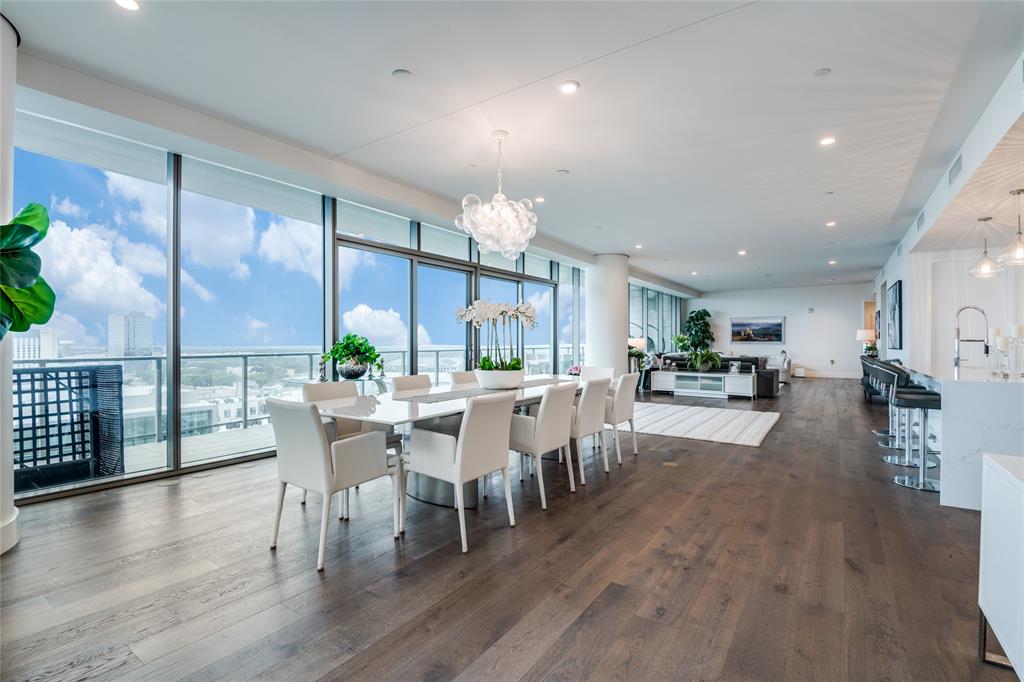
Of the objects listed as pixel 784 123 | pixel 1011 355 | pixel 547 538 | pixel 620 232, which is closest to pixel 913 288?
pixel 1011 355

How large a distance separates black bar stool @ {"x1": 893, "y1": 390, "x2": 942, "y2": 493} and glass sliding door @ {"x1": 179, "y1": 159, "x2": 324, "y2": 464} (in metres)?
5.37

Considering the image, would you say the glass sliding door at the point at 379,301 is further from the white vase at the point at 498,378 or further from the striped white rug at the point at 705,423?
the striped white rug at the point at 705,423

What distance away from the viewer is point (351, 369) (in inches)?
179

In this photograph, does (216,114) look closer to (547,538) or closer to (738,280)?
(547,538)

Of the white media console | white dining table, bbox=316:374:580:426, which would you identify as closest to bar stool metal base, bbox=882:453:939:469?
white dining table, bbox=316:374:580:426

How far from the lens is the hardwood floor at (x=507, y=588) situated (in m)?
1.73

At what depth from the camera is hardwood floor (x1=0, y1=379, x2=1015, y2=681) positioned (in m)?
1.73

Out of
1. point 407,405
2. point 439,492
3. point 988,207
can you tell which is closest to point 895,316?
point 988,207

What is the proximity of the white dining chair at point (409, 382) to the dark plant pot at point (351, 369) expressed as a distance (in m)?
0.60

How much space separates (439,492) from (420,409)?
80 cm

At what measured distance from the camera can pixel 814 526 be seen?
9.84ft

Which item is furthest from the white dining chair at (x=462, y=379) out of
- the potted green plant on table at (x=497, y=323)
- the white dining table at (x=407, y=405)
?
the potted green plant on table at (x=497, y=323)

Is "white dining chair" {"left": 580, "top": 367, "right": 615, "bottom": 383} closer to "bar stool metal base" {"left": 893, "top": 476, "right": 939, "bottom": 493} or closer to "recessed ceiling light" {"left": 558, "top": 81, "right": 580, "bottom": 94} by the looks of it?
"bar stool metal base" {"left": 893, "top": 476, "right": 939, "bottom": 493}

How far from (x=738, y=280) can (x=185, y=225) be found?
42.6ft
